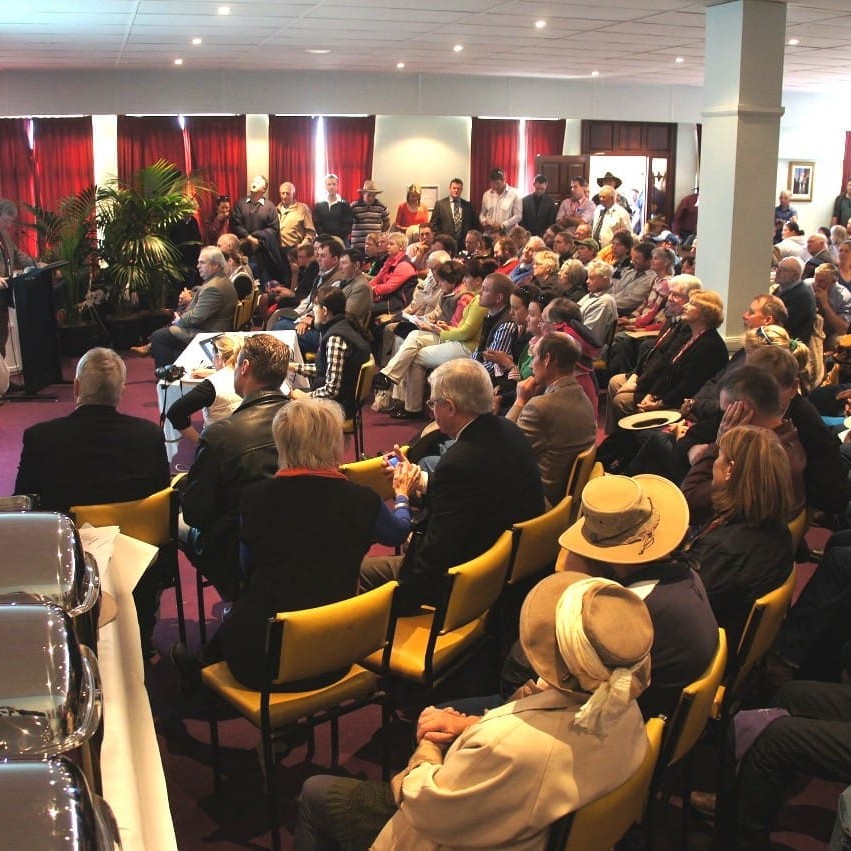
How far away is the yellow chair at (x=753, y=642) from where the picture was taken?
8.59 feet

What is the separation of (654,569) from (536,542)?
0.93 meters

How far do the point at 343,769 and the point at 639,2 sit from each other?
6.05 m

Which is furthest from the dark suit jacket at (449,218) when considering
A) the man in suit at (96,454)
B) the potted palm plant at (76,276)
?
the man in suit at (96,454)

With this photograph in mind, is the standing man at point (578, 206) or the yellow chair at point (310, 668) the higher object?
the standing man at point (578, 206)

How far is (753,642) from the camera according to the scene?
105 inches

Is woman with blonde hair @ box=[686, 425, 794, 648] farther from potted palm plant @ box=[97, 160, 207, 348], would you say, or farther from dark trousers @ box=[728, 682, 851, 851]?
potted palm plant @ box=[97, 160, 207, 348]

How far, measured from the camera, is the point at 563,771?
5.77 feet

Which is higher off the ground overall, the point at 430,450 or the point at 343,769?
the point at 430,450

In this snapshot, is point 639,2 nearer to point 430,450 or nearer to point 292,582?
point 430,450

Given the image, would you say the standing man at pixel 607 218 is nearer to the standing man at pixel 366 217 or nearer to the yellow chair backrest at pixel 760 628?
the standing man at pixel 366 217

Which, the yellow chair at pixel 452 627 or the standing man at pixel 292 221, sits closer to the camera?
the yellow chair at pixel 452 627

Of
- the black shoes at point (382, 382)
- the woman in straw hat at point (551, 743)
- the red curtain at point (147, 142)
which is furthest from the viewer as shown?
the red curtain at point (147, 142)

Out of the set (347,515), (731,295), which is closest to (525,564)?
(347,515)

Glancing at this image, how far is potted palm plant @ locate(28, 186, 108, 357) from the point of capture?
10.2m
